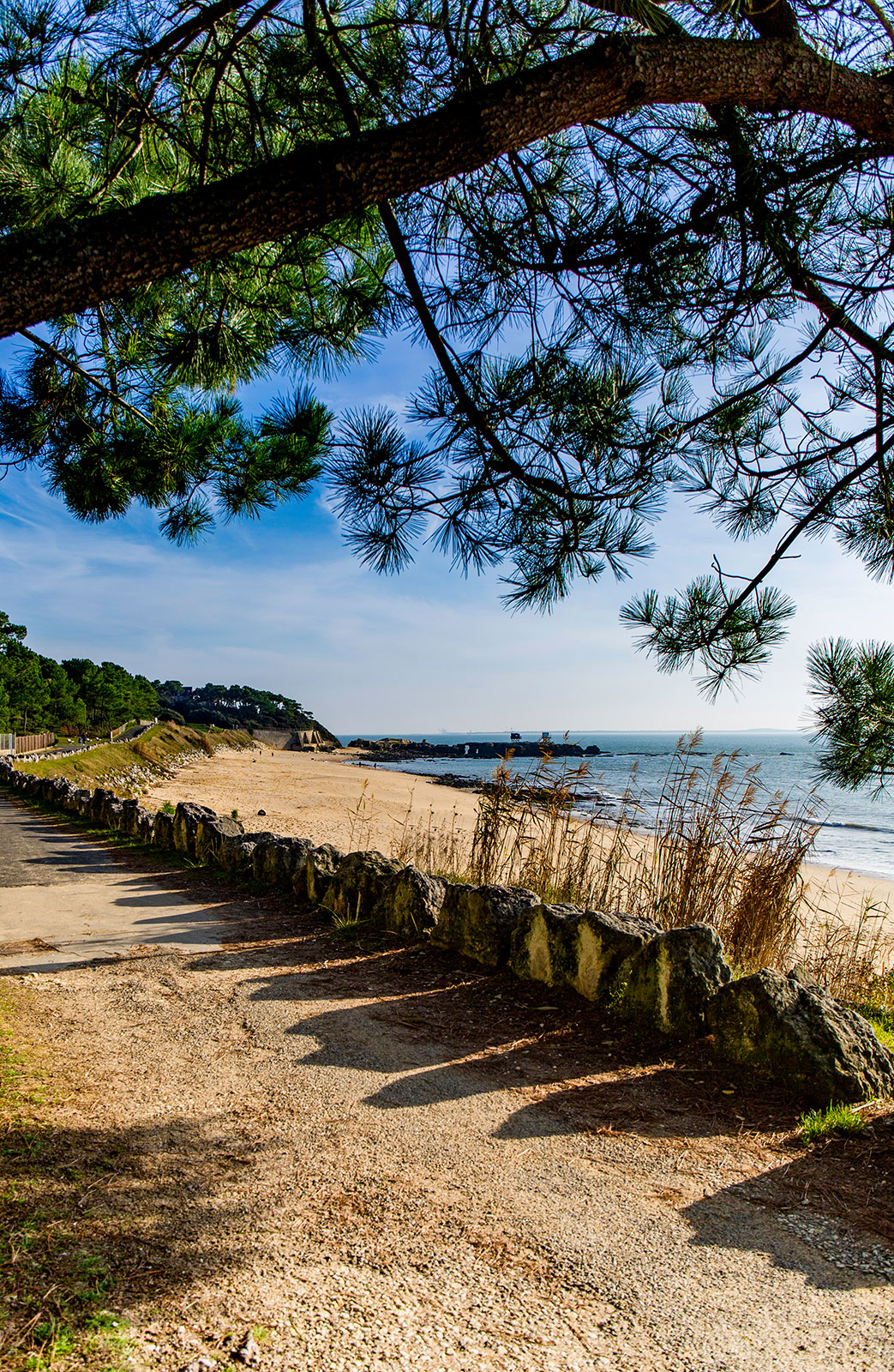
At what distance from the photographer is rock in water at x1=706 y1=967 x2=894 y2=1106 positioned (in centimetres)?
290

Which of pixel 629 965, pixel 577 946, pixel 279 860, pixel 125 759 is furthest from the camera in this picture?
pixel 125 759

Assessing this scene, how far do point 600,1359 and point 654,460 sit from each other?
3407mm

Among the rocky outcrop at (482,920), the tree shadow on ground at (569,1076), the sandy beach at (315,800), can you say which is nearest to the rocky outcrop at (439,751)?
the sandy beach at (315,800)

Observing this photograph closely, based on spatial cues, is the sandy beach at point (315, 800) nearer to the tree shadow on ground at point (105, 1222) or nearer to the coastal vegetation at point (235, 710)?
the tree shadow on ground at point (105, 1222)

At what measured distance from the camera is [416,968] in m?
4.43

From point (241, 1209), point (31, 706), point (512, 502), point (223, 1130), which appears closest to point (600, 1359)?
point (241, 1209)

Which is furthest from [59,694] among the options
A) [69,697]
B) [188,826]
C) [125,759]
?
[188,826]

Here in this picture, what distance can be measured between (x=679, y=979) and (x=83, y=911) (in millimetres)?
4600

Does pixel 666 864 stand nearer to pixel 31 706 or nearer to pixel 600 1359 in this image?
pixel 600 1359

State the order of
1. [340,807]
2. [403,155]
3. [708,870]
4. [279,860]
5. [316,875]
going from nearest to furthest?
[403,155] → [708,870] → [316,875] → [279,860] → [340,807]

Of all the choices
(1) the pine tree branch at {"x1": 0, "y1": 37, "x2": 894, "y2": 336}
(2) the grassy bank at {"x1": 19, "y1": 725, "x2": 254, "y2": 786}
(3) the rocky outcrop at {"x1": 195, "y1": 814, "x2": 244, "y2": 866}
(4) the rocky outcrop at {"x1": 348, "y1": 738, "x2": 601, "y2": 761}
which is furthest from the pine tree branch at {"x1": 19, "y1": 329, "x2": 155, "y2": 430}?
(4) the rocky outcrop at {"x1": 348, "y1": 738, "x2": 601, "y2": 761}

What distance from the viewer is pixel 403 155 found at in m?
2.14

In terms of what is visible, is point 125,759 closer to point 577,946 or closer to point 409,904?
point 409,904

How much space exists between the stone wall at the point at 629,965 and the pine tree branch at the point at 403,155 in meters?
3.12
